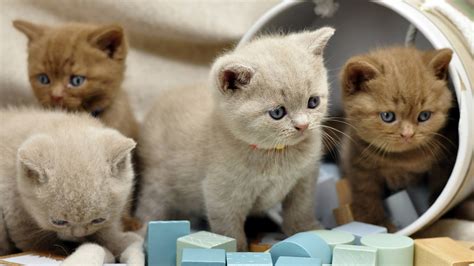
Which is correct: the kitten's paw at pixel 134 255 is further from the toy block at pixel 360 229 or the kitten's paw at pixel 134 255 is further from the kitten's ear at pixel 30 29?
the kitten's ear at pixel 30 29

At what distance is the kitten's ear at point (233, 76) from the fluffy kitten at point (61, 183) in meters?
0.33

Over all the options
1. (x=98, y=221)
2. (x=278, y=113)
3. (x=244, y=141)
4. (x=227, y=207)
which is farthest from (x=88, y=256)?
(x=278, y=113)

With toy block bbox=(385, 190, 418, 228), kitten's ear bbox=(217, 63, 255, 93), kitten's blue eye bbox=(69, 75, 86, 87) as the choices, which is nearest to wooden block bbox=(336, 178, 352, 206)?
toy block bbox=(385, 190, 418, 228)

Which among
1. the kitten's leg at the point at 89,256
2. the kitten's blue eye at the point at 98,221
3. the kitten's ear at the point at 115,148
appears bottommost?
the kitten's leg at the point at 89,256

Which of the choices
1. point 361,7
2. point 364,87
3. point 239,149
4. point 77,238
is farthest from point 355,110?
point 77,238

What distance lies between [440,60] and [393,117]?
24 cm

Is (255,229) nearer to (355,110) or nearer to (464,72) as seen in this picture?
(355,110)

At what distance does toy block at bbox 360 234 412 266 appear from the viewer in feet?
5.59

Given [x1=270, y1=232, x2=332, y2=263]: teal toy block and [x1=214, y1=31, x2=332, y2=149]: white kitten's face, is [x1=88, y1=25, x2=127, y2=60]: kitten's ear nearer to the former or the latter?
[x1=214, y1=31, x2=332, y2=149]: white kitten's face

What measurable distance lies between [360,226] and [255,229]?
1.39 ft

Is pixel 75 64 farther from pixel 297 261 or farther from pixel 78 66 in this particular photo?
pixel 297 261

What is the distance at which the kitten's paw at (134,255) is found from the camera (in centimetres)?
174

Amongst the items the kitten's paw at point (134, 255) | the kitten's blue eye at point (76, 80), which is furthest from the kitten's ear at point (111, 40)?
the kitten's paw at point (134, 255)

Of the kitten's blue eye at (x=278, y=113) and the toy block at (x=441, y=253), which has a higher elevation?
the kitten's blue eye at (x=278, y=113)
